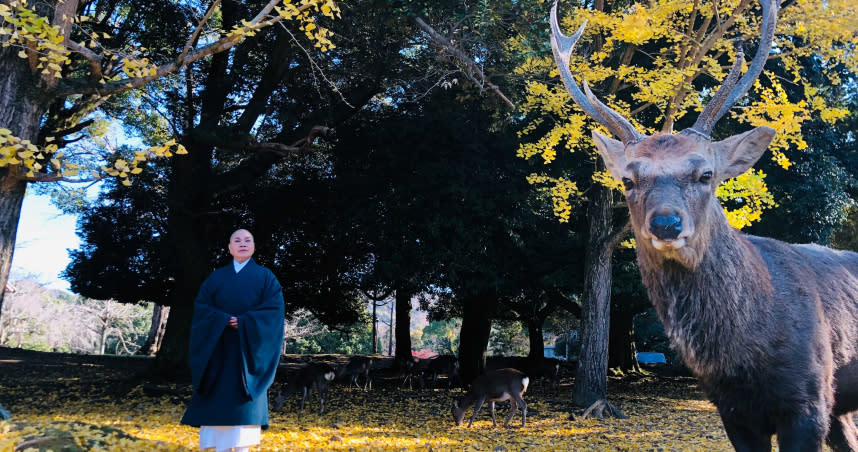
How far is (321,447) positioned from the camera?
6934mm

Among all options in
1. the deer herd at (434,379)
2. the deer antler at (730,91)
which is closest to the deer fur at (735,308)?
the deer antler at (730,91)

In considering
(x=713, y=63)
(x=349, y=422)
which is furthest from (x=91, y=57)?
(x=713, y=63)

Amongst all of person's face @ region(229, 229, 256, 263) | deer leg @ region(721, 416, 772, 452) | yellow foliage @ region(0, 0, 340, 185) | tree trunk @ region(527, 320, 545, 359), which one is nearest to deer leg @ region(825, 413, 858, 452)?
deer leg @ region(721, 416, 772, 452)

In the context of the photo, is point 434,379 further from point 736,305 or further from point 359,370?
point 736,305

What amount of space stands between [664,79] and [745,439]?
22.0ft

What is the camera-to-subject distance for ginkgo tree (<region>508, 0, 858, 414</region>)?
8.55m

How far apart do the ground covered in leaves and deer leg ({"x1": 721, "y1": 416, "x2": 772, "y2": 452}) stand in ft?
14.1

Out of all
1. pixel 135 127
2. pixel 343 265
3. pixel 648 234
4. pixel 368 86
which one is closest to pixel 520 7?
pixel 368 86

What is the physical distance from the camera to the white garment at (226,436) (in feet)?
14.0

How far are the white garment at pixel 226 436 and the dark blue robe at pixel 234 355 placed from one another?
0.10m

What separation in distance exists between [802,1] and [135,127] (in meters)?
14.7

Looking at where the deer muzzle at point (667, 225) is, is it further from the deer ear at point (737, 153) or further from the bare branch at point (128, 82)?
the bare branch at point (128, 82)

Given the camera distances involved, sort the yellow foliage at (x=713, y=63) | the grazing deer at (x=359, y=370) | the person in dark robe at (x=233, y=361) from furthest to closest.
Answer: the grazing deer at (x=359, y=370)
the yellow foliage at (x=713, y=63)
the person in dark robe at (x=233, y=361)

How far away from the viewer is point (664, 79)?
884cm
